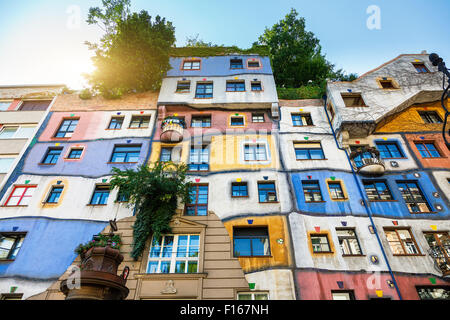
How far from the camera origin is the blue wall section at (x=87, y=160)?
1541cm

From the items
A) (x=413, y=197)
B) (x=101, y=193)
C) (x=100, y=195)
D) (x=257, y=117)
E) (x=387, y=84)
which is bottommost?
(x=413, y=197)

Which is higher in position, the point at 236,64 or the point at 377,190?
the point at 236,64

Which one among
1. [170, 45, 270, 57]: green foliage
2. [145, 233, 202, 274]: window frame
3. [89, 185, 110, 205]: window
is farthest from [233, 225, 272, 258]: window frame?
[170, 45, 270, 57]: green foliage

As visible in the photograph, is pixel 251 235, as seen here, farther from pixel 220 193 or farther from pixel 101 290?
pixel 101 290

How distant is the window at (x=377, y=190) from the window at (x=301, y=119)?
17.9 feet

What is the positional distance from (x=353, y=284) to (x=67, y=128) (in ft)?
62.8

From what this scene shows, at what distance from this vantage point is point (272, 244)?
12422 mm

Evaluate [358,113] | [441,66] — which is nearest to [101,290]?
[441,66]

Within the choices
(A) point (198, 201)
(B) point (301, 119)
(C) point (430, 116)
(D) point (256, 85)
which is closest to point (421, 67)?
(C) point (430, 116)

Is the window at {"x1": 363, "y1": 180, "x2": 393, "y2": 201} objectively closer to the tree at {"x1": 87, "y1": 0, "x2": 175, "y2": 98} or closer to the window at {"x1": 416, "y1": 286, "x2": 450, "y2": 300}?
the window at {"x1": 416, "y1": 286, "x2": 450, "y2": 300}

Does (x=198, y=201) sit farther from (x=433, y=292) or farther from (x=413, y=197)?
(x=413, y=197)

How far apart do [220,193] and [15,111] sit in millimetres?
16842

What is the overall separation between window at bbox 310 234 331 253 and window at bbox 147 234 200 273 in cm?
553
